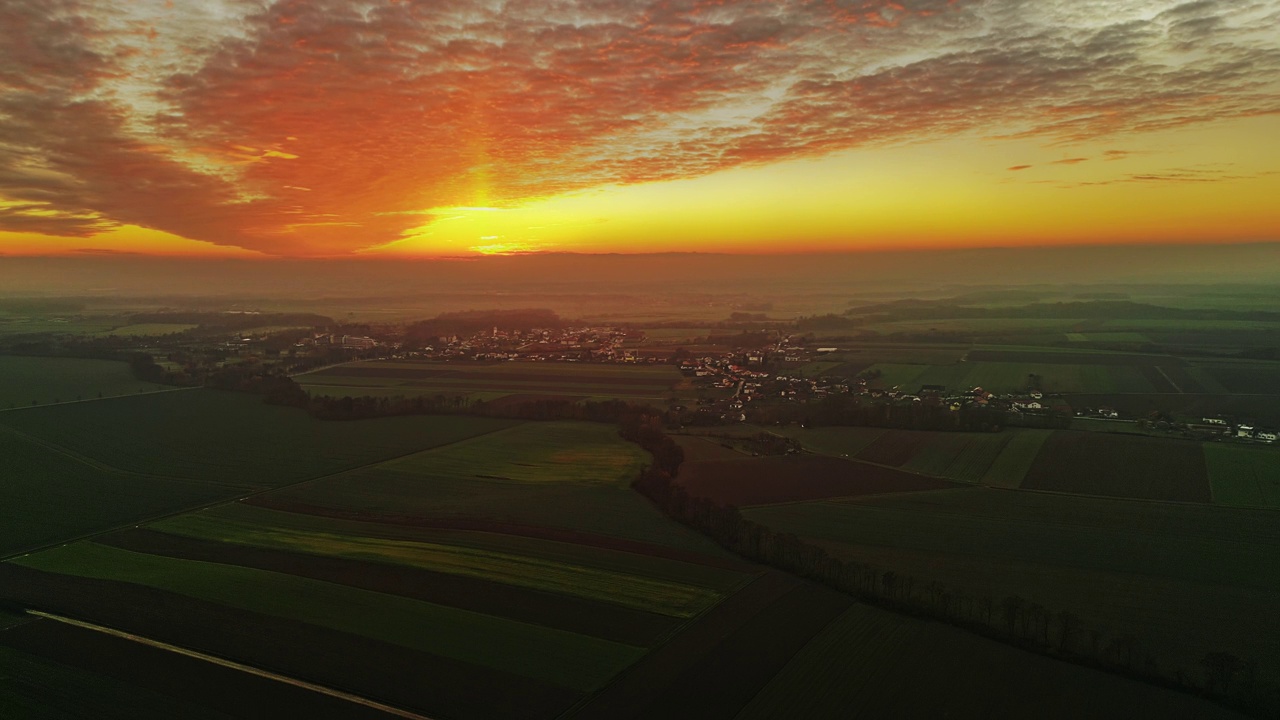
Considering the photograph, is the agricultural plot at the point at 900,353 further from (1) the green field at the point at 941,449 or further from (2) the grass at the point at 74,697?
(2) the grass at the point at 74,697

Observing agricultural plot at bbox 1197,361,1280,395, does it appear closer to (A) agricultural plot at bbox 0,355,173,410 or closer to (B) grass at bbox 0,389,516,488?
(B) grass at bbox 0,389,516,488

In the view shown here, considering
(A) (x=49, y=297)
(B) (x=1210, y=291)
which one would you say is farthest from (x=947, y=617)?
(A) (x=49, y=297)

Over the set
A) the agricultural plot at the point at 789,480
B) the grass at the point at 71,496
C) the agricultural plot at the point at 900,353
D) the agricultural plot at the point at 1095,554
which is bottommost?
the agricultural plot at the point at 1095,554

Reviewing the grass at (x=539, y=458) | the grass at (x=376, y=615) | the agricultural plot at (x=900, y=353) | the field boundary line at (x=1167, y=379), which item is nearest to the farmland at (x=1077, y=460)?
the grass at (x=539, y=458)

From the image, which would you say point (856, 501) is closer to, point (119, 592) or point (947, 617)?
point (947, 617)

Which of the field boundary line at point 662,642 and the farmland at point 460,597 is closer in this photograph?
the field boundary line at point 662,642

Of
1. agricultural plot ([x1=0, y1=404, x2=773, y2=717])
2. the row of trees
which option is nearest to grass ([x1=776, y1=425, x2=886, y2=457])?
the row of trees

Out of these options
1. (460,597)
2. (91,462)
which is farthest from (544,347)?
(460,597)
